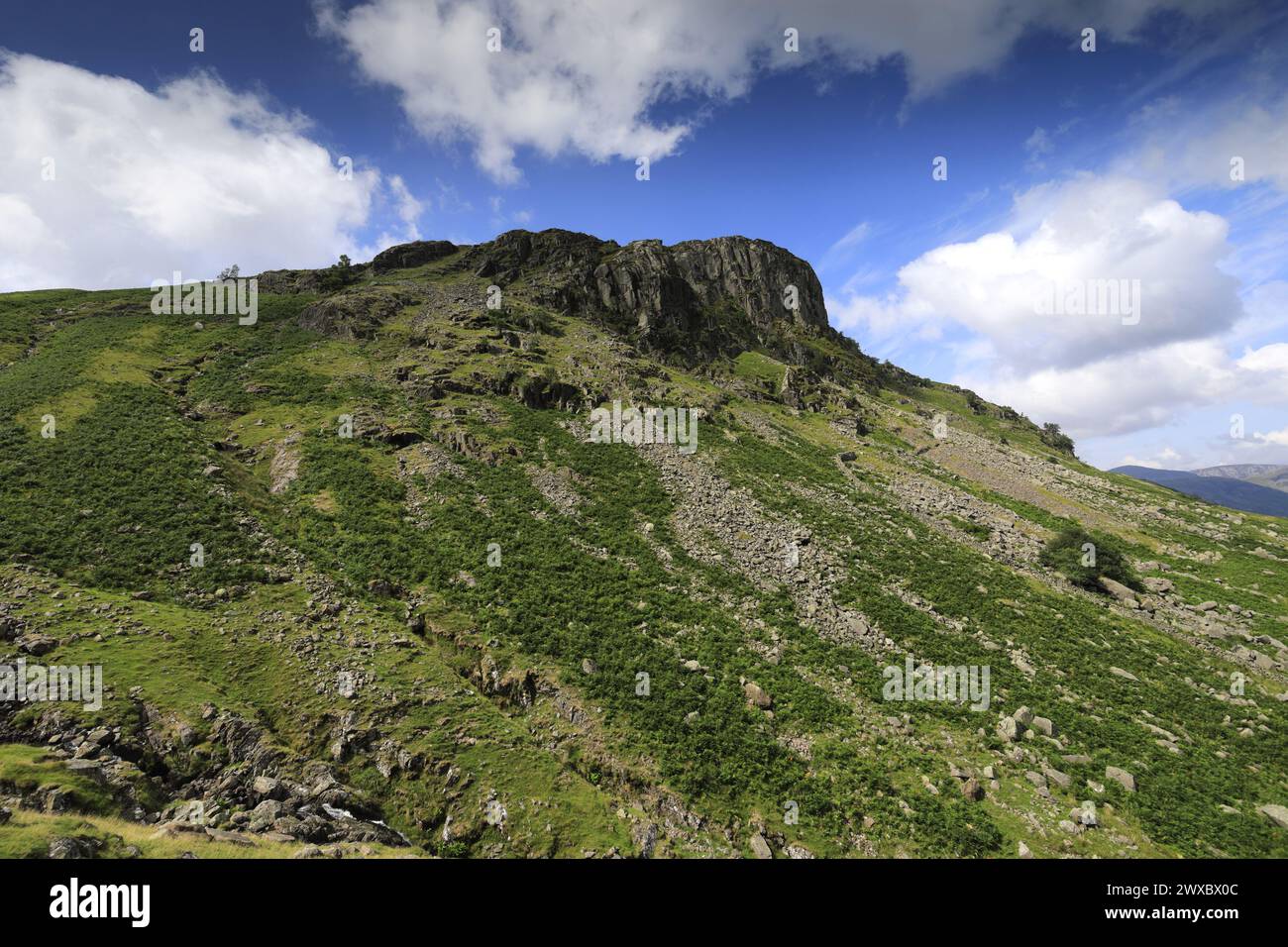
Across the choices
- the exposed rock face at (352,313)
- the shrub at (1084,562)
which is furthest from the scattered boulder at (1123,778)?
the exposed rock face at (352,313)

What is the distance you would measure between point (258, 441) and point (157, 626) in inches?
984

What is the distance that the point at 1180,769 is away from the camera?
19.3 m

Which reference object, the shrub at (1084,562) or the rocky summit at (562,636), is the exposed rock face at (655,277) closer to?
the rocky summit at (562,636)

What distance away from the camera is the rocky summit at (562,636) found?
50.4 feet

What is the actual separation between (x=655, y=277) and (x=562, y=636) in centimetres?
8400

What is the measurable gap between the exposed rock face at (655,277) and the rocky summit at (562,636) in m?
39.2

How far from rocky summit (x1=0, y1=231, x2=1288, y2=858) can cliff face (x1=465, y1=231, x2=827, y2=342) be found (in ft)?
129

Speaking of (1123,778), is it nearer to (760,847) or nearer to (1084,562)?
(760,847)

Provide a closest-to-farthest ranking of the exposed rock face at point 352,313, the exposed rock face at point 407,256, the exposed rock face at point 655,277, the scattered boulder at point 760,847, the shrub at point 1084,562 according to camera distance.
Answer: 1. the scattered boulder at point 760,847
2. the shrub at point 1084,562
3. the exposed rock face at point 352,313
4. the exposed rock face at point 655,277
5. the exposed rock face at point 407,256

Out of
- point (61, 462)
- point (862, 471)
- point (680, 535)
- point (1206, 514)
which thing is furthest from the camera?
point (1206, 514)

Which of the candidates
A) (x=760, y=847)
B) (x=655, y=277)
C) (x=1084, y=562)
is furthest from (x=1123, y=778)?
(x=655, y=277)

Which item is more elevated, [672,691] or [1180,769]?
[672,691]
